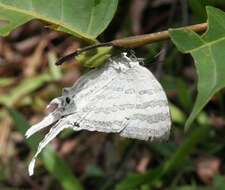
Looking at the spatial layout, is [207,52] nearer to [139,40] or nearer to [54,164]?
[139,40]

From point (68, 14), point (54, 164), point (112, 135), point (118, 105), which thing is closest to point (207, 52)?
point (118, 105)

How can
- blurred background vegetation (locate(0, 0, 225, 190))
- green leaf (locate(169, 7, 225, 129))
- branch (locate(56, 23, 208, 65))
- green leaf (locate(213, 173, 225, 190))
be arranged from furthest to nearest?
blurred background vegetation (locate(0, 0, 225, 190)), green leaf (locate(213, 173, 225, 190)), branch (locate(56, 23, 208, 65)), green leaf (locate(169, 7, 225, 129))

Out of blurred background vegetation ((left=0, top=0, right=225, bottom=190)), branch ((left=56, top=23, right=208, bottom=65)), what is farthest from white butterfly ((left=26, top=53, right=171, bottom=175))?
blurred background vegetation ((left=0, top=0, right=225, bottom=190))

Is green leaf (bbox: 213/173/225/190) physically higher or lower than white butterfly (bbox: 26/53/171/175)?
lower

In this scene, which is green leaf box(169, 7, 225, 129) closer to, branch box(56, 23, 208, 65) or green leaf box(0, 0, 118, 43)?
branch box(56, 23, 208, 65)

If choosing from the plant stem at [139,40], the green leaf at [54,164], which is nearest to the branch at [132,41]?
the plant stem at [139,40]

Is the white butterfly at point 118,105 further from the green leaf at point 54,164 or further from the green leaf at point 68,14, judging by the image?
the green leaf at point 54,164
